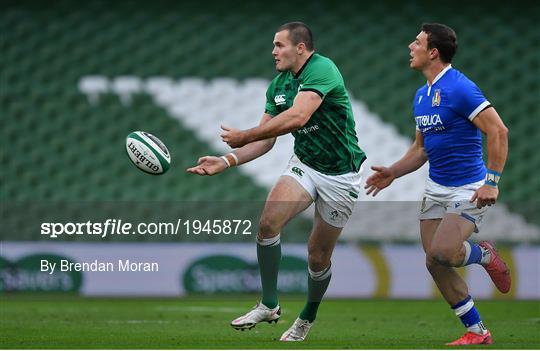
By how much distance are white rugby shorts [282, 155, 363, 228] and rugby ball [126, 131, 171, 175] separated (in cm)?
92

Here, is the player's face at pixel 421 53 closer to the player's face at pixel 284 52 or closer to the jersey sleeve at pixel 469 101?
the jersey sleeve at pixel 469 101

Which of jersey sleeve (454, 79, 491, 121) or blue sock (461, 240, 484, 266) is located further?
blue sock (461, 240, 484, 266)

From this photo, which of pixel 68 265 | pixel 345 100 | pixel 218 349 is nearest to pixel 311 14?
pixel 68 265

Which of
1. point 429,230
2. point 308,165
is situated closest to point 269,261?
point 308,165

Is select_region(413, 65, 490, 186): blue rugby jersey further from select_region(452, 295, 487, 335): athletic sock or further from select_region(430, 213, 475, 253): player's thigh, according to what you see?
select_region(452, 295, 487, 335): athletic sock

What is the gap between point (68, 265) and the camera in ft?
39.3

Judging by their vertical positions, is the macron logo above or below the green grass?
above

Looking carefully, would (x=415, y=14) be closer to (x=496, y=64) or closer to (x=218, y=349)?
(x=496, y=64)

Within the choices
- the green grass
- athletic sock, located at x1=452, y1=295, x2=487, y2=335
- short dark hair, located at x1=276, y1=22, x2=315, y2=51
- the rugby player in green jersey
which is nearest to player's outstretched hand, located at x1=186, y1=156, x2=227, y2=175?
the rugby player in green jersey

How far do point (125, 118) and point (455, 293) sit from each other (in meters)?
9.48

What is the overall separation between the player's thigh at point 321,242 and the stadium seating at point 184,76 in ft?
23.8

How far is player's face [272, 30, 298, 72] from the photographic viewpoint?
697cm

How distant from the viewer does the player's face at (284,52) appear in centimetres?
697

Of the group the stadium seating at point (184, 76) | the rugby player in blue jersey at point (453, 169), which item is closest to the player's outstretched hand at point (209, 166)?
the rugby player in blue jersey at point (453, 169)
